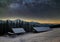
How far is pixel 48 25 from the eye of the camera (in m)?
6.01

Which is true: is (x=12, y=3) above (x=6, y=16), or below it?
above

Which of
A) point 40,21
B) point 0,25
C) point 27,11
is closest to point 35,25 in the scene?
point 40,21

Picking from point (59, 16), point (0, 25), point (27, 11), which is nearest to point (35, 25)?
point (27, 11)

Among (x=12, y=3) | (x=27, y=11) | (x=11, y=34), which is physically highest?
(x=12, y=3)

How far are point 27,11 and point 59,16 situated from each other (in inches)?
56.7

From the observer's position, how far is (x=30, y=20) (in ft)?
19.3

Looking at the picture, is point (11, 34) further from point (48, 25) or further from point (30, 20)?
point (48, 25)

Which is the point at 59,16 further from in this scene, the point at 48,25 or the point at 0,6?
the point at 0,6

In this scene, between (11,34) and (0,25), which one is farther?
(0,25)

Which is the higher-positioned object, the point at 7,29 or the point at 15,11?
the point at 15,11

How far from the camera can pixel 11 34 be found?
530 centimetres

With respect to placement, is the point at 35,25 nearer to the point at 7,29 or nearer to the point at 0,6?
the point at 7,29

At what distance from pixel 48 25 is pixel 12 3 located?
1.94 metres

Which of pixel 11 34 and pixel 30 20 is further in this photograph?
pixel 30 20
